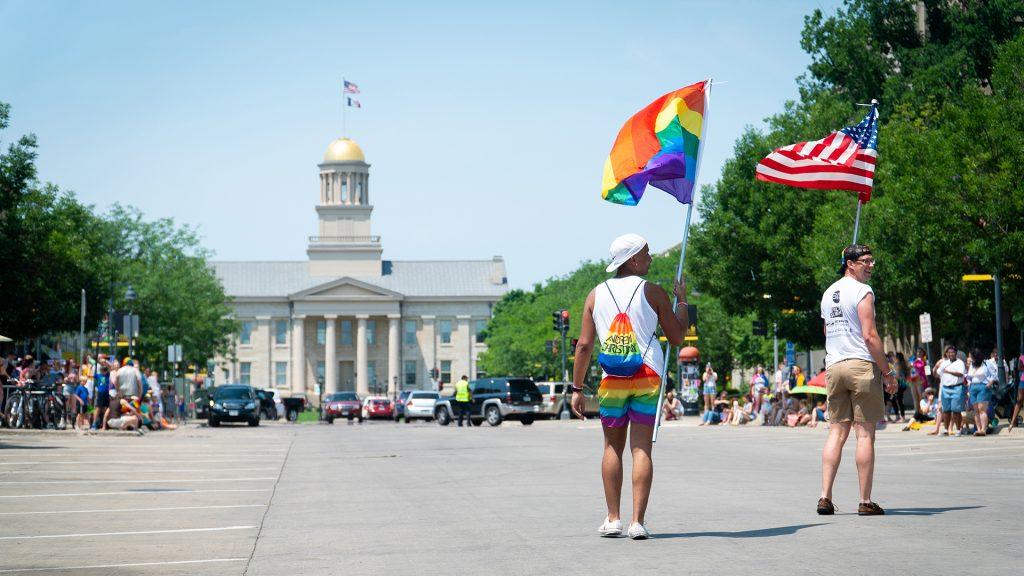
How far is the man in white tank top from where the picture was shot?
8.86m

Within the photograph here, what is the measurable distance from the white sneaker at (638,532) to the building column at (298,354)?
136040 mm

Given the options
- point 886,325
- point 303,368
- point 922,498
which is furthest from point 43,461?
point 303,368

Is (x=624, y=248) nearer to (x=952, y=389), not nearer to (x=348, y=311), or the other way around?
(x=952, y=389)

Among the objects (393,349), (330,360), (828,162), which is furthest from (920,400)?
(330,360)

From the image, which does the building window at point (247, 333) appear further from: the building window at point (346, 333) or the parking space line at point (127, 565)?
the parking space line at point (127, 565)

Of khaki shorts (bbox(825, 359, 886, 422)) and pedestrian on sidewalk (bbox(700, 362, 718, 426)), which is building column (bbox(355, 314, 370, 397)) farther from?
khaki shorts (bbox(825, 359, 886, 422))

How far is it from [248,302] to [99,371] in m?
113

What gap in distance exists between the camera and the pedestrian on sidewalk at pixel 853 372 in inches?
401

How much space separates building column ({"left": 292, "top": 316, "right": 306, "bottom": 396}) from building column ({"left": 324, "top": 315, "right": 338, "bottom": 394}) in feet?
7.42

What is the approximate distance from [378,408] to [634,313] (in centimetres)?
6640

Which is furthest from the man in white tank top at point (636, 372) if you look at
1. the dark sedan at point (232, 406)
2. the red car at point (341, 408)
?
the red car at point (341, 408)

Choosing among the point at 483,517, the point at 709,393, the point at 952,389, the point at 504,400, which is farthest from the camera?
the point at 504,400

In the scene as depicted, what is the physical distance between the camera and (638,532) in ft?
28.5

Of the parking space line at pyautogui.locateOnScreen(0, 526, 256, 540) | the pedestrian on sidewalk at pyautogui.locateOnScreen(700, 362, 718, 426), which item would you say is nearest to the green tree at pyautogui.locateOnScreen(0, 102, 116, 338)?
the pedestrian on sidewalk at pyautogui.locateOnScreen(700, 362, 718, 426)
